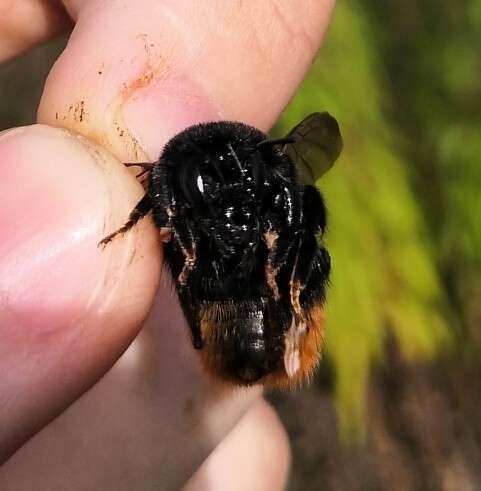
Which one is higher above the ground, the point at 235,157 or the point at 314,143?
the point at 235,157

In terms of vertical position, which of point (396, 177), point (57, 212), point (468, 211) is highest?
point (57, 212)

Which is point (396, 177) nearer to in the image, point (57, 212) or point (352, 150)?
point (352, 150)

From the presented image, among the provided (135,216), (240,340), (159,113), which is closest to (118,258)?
(135,216)

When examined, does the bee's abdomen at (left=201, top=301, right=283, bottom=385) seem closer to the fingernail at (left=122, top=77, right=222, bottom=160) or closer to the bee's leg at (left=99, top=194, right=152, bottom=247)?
the bee's leg at (left=99, top=194, right=152, bottom=247)

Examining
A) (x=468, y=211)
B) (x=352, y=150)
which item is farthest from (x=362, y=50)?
(x=468, y=211)

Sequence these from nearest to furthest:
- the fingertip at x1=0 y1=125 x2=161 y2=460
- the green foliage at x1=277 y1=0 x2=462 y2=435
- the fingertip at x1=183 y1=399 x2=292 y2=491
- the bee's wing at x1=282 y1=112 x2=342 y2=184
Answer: the fingertip at x1=0 y1=125 x2=161 y2=460 → the bee's wing at x1=282 y1=112 x2=342 y2=184 → the fingertip at x1=183 y1=399 x2=292 y2=491 → the green foliage at x1=277 y1=0 x2=462 y2=435

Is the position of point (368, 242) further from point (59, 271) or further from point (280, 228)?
point (59, 271)

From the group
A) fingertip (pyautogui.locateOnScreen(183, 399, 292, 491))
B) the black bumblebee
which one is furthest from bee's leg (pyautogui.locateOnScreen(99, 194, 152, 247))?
fingertip (pyautogui.locateOnScreen(183, 399, 292, 491))
